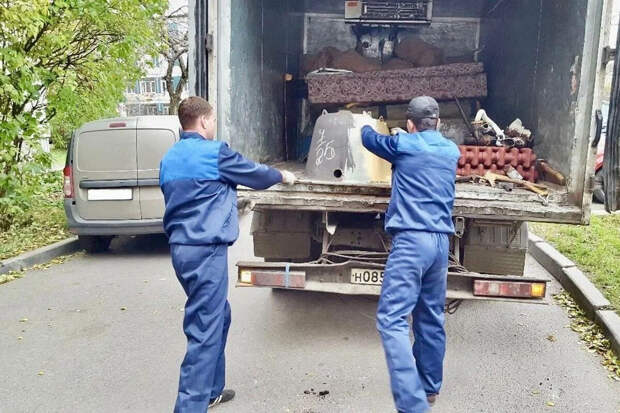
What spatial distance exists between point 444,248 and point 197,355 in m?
1.51

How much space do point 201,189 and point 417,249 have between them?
123 centimetres

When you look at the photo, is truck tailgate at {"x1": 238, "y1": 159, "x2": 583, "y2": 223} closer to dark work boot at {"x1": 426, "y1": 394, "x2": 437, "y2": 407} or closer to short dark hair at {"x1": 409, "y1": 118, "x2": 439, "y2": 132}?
short dark hair at {"x1": 409, "y1": 118, "x2": 439, "y2": 132}

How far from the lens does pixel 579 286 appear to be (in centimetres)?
525

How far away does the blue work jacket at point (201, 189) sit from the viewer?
9.69 ft

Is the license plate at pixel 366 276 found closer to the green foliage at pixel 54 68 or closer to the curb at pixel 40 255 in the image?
Answer: the curb at pixel 40 255

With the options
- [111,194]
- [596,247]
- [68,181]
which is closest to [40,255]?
[68,181]

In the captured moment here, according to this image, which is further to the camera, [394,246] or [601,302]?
[601,302]

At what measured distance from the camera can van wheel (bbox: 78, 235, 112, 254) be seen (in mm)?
7281

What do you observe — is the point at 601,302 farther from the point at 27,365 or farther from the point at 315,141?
the point at 27,365

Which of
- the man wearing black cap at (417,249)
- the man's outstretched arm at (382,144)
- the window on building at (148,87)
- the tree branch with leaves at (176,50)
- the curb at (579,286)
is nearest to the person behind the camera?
the man wearing black cap at (417,249)

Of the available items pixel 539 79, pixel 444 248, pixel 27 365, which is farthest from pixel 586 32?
pixel 27 365

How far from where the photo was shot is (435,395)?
10.9 feet

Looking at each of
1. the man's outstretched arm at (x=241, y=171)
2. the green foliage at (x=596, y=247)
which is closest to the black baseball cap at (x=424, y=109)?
the man's outstretched arm at (x=241, y=171)

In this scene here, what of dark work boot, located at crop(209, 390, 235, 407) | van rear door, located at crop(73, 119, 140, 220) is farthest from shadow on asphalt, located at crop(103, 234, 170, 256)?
dark work boot, located at crop(209, 390, 235, 407)
